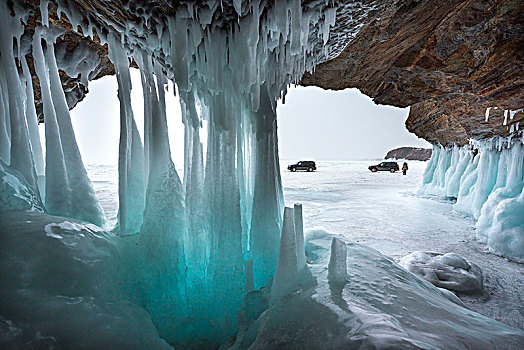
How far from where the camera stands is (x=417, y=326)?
6.04ft

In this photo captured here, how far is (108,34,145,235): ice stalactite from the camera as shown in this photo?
10.6 ft

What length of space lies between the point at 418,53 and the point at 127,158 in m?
6.19

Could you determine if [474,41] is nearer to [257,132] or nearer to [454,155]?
[257,132]

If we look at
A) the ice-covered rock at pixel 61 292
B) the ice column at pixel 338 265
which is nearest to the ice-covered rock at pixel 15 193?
the ice-covered rock at pixel 61 292

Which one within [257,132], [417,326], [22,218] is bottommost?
[417,326]

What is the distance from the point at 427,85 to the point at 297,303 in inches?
286

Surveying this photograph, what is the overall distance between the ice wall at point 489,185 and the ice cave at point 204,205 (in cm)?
241

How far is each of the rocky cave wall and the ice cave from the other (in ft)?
0.13

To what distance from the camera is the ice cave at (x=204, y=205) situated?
5.89ft

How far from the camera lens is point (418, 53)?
5.14 m

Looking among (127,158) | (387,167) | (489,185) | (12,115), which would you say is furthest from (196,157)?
(387,167)

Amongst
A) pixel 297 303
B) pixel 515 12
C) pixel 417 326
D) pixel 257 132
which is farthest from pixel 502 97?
pixel 297 303

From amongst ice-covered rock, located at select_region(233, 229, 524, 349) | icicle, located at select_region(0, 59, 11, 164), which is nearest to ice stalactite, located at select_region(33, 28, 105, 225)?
icicle, located at select_region(0, 59, 11, 164)

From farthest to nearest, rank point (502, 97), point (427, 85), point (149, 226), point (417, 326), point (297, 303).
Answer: point (427, 85)
point (502, 97)
point (149, 226)
point (297, 303)
point (417, 326)
